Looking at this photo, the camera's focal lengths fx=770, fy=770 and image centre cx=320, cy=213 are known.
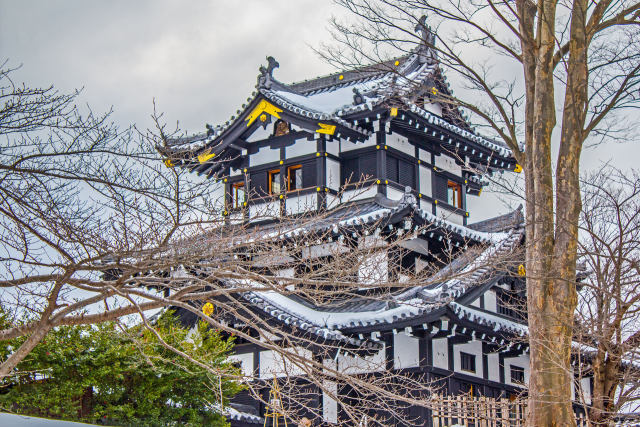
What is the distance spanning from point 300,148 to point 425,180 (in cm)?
365

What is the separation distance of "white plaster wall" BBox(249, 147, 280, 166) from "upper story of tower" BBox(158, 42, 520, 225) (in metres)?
0.03

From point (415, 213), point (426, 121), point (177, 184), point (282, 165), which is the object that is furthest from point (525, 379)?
point (177, 184)

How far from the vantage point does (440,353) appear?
60.1 feet

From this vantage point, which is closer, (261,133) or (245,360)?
(245,360)

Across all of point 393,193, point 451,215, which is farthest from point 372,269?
point 451,215

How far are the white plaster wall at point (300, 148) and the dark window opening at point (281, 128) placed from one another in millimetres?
443

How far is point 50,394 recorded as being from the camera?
12156 mm

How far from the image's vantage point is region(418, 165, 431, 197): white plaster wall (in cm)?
2134

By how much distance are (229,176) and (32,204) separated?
14466 millimetres

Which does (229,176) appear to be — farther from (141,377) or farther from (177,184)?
(177,184)

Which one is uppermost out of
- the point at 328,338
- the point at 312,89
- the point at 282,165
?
A: the point at 312,89

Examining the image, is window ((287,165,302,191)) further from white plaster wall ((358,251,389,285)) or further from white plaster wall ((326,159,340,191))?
white plaster wall ((358,251,389,285))

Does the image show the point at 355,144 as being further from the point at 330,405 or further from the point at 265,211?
the point at 265,211

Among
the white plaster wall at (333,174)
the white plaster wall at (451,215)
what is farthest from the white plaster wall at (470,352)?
the white plaster wall at (333,174)
